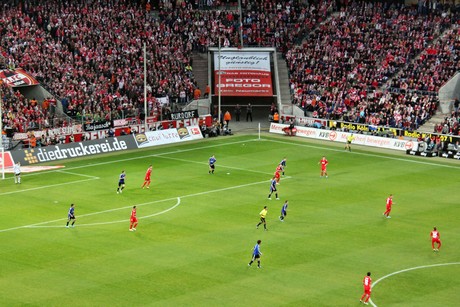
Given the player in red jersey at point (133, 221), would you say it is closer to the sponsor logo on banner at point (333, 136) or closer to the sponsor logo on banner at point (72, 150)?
the sponsor logo on banner at point (72, 150)

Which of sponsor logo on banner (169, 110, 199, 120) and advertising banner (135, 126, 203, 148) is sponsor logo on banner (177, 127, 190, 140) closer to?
advertising banner (135, 126, 203, 148)

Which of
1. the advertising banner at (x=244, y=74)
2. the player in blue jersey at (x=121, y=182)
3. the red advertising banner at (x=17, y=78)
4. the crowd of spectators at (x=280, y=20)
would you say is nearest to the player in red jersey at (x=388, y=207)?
the player in blue jersey at (x=121, y=182)

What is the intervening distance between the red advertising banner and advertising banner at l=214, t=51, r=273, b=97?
18269 mm

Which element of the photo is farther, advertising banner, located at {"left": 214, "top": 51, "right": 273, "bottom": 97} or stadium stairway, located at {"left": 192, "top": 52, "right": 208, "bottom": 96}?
stadium stairway, located at {"left": 192, "top": 52, "right": 208, "bottom": 96}

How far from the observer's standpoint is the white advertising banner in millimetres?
75688

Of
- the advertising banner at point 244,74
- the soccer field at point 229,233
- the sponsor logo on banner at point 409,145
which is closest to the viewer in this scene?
the soccer field at point 229,233

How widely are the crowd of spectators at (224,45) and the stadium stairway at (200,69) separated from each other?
2.39ft

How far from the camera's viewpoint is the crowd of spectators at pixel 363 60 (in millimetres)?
82688

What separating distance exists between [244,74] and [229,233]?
4346cm

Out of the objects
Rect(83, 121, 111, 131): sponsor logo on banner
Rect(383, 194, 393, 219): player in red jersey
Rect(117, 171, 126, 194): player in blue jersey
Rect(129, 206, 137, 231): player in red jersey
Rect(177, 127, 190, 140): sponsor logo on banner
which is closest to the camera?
Rect(129, 206, 137, 231): player in red jersey

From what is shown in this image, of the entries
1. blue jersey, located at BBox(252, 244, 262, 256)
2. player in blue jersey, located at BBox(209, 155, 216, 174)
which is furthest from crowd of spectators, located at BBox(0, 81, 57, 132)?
blue jersey, located at BBox(252, 244, 262, 256)

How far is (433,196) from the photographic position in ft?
193

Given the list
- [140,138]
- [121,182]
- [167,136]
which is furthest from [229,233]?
[167,136]

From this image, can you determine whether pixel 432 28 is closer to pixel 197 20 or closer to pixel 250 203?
pixel 197 20
